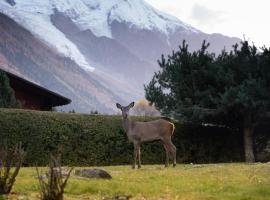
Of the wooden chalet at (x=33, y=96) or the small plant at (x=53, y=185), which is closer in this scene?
the small plant at (x=53, y=185)

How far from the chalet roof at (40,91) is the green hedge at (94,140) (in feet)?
23.5

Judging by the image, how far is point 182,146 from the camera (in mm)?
27359

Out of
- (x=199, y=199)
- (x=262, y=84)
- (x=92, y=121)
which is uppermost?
(x=262, y=84)

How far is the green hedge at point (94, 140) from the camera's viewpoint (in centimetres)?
2356

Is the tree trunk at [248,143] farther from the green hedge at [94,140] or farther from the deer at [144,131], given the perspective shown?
the deer at [144,131]

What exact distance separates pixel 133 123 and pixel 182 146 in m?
7.14

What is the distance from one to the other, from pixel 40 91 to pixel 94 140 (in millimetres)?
9096

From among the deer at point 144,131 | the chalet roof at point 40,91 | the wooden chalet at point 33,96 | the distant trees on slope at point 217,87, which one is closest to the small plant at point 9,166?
the deer at point 144,131

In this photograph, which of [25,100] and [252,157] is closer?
[252,157]

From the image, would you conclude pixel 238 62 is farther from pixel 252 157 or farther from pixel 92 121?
pixel 92 121

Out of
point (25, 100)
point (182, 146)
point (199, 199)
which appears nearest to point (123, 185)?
point (199, 199)

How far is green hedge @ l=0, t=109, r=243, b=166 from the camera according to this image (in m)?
23.6

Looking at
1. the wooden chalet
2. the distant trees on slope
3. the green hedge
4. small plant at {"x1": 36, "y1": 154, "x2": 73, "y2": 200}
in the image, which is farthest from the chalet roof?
small plant at {"x1": 36, "y1": 154, "x2": 73, "y2": 200}

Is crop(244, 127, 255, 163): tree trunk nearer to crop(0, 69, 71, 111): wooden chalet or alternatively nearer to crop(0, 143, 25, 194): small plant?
crop(0, 69, 71, 111): wooden chalet
